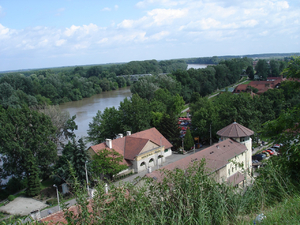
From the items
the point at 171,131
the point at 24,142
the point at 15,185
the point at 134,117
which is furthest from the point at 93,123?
the point at 15,185

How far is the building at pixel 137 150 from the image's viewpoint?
2216 cm

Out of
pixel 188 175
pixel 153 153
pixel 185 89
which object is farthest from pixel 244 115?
pixel 185 89

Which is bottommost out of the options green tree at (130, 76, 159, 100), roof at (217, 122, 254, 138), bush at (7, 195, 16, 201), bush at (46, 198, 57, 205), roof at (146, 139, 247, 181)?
bush at (7, 195, 16, 201)

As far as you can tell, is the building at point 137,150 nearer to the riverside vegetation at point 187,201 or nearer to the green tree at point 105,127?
the green tree at point 105,127

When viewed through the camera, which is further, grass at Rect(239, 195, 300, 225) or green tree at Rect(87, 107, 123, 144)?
green tree at Rect(87, 107, 123, 144)

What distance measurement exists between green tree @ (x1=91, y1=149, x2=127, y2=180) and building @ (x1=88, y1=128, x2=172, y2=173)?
3.33 feet

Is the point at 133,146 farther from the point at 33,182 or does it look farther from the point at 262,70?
the point at 262,70

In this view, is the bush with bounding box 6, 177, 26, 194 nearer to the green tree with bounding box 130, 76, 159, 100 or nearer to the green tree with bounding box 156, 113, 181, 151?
the green tree with bounding box 156, 113, 181, 151

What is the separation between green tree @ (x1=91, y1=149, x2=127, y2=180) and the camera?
19.7 metres

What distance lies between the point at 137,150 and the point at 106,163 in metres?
3.47

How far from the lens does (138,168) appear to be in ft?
73.0

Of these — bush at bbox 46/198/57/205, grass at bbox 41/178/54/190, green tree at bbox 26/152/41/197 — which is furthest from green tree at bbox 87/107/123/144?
bush at bbox 46/198/57/205

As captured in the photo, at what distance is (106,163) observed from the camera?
1978 cm

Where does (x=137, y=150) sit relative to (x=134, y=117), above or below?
below
